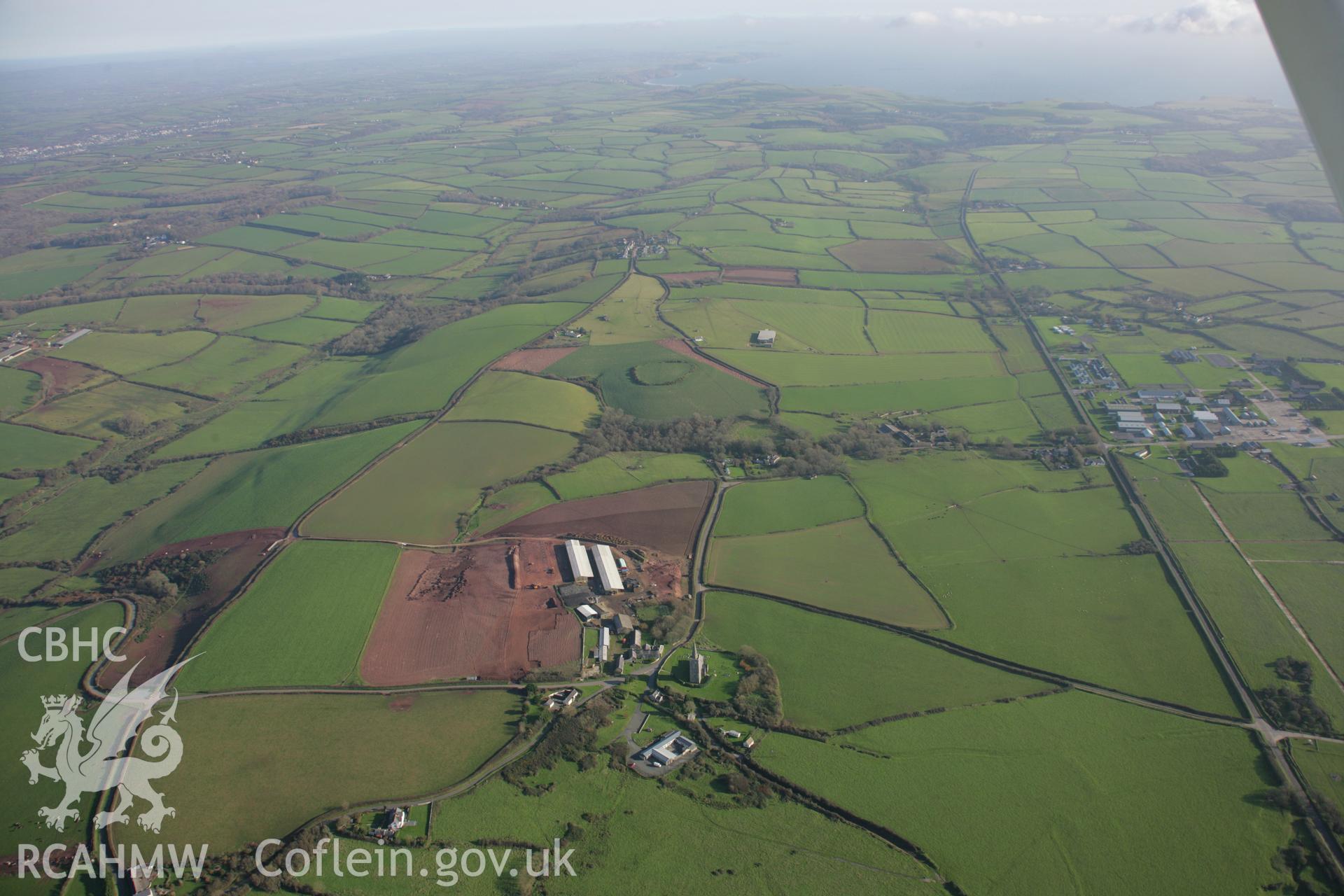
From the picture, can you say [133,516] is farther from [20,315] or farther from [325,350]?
[20,315]

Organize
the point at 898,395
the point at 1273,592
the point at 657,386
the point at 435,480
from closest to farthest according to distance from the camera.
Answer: the point at 1273,592
the point at 435,480
the point at 898,395
the point at 657,386

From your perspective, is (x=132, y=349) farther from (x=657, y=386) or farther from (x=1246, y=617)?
(x=1246, y=617)

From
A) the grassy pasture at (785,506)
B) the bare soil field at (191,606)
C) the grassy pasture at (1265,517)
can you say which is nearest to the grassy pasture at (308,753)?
the bare soil field at (191,606)

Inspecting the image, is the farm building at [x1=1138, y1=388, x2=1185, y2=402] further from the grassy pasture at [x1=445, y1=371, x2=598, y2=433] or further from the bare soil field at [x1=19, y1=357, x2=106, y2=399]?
the bare soil field at [x1=19, y1=357, x2=106, y2=399]

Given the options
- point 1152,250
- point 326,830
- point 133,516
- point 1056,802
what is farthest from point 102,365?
point 1152,250

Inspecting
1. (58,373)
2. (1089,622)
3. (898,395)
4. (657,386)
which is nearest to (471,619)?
(657,386)

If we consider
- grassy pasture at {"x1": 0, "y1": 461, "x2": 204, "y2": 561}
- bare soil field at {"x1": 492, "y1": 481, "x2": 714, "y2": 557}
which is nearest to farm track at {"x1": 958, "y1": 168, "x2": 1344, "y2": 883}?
bare soil field at {"x1": 492, "y1": 481, "x2": 714, "y2": 557}
